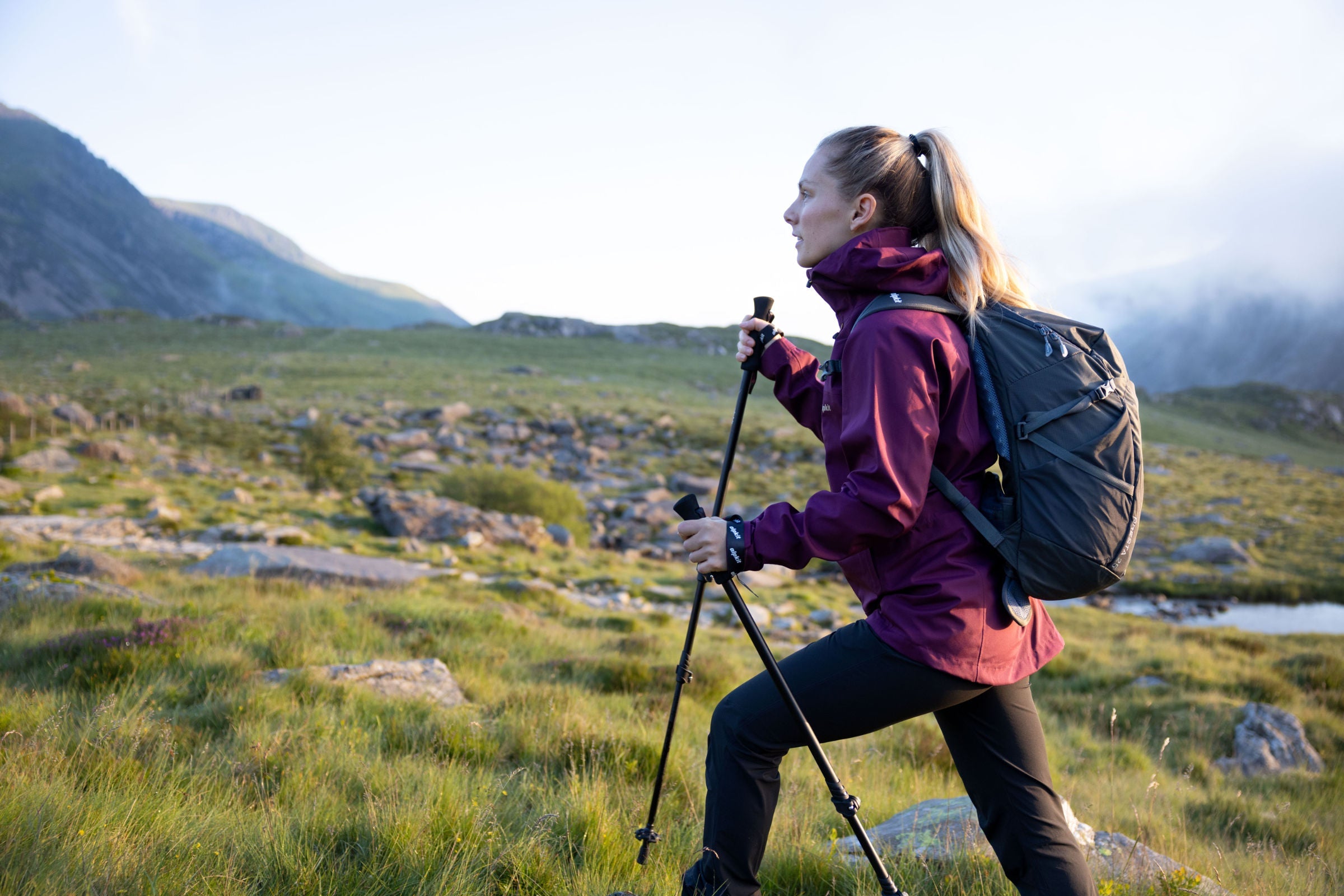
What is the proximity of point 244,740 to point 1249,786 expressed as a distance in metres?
7.74

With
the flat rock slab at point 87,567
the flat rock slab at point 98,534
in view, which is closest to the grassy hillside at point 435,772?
the flat rock slab at point 87,567

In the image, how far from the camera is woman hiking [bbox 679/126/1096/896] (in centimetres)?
193

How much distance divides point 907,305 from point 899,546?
2.25 ft

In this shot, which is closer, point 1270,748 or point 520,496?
point 1270,748

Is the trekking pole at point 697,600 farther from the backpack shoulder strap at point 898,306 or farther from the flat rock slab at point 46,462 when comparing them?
the flat rock slab at point 46,462

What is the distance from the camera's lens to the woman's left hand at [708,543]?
6.86ft

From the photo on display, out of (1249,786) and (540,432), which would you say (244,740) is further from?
(540,432)

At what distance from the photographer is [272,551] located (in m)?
11.5

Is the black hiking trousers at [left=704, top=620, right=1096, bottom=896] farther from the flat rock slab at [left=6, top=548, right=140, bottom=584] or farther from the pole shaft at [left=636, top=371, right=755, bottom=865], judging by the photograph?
the flat rock slab at [left=6, top=548, right=140, bottom=584]

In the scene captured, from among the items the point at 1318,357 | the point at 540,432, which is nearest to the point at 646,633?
the point at 540,432

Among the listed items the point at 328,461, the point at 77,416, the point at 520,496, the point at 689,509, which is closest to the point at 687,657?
the point at 689,509

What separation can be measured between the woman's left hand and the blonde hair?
3.33 ft

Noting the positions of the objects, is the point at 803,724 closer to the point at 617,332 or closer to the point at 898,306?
the point at 898,306

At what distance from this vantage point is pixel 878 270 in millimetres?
2141
